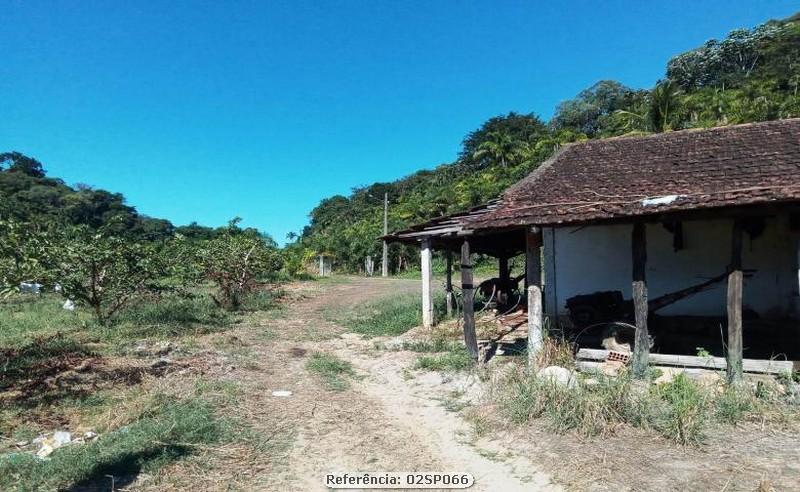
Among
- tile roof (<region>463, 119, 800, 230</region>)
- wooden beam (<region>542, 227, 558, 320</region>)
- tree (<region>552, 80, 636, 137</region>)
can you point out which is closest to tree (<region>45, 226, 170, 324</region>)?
tile roof (<region>463, 119, 800, 230</region>)

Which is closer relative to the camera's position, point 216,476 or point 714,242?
point 216,476

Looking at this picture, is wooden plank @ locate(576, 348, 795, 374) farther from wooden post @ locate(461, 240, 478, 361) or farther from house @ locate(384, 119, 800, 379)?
wooden post @ locate(461, 240, 478, 361)

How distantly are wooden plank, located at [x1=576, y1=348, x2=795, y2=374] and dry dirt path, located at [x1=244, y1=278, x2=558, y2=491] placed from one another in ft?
8.31

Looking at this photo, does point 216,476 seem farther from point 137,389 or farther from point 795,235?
point 795,235

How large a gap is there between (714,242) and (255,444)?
8.77 meters

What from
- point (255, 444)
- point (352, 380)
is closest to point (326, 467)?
point (255, 444)

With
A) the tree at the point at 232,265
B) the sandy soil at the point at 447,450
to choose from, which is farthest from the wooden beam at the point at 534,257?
the tree at the point at 232,265

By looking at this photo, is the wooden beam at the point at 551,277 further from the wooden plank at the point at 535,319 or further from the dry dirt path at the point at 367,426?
the dry dirt path at the point at 367,426

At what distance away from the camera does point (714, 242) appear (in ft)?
29.3

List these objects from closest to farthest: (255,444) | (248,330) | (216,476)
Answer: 1. (216,476)
2. (255,444)
3. (248,330)

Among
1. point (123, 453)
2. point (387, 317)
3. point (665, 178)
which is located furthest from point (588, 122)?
point (123, 453)

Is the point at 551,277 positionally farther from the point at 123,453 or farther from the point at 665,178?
the point at 123,453

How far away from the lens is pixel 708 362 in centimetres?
639

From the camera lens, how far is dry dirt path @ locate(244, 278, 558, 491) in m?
4.29
